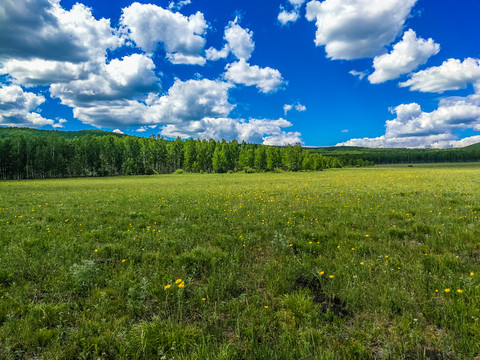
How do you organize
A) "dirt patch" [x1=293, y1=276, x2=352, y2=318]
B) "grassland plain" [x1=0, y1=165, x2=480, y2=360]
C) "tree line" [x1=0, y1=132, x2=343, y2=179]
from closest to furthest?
"grassland plain" [x1=0, y1=165, x2=480, y2=360], "dirt patch" [x1=293, y1=276, x2=352, y2=318], "tree line" [x1=0, y1=132, x2=343, y2=179]

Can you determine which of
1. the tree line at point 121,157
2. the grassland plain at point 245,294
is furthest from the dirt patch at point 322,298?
the tree line at point 121,157

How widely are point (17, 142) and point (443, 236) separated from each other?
108 meters

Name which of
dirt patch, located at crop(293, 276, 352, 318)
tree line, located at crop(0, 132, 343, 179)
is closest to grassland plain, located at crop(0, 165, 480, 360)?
dirt patch, located at crop(293, 276, 352, 318)

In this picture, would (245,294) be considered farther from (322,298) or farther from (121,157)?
(121,157)

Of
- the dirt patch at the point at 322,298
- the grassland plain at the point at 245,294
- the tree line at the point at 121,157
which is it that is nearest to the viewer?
the grassland plain at the point at 245,294

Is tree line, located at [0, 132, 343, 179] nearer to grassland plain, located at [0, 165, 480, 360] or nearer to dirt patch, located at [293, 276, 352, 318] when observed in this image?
grassland plain, located at [0, 165, 480, 360]

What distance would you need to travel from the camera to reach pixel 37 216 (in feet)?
36.9

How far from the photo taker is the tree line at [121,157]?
7975 cm

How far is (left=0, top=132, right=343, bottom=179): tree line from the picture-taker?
79750 millimetres

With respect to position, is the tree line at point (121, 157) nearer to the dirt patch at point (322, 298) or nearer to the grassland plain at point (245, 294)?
the grassland plain at point (245, 294)

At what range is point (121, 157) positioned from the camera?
9519 cm

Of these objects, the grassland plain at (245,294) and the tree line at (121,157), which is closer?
the grassland plain at (245,294)

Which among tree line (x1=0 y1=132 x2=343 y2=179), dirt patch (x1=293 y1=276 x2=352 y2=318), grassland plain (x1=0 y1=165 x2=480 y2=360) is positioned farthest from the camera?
tree line (x1=0 y1=132 x2=343 y2=179)

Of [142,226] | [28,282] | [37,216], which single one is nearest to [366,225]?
[142,226]
